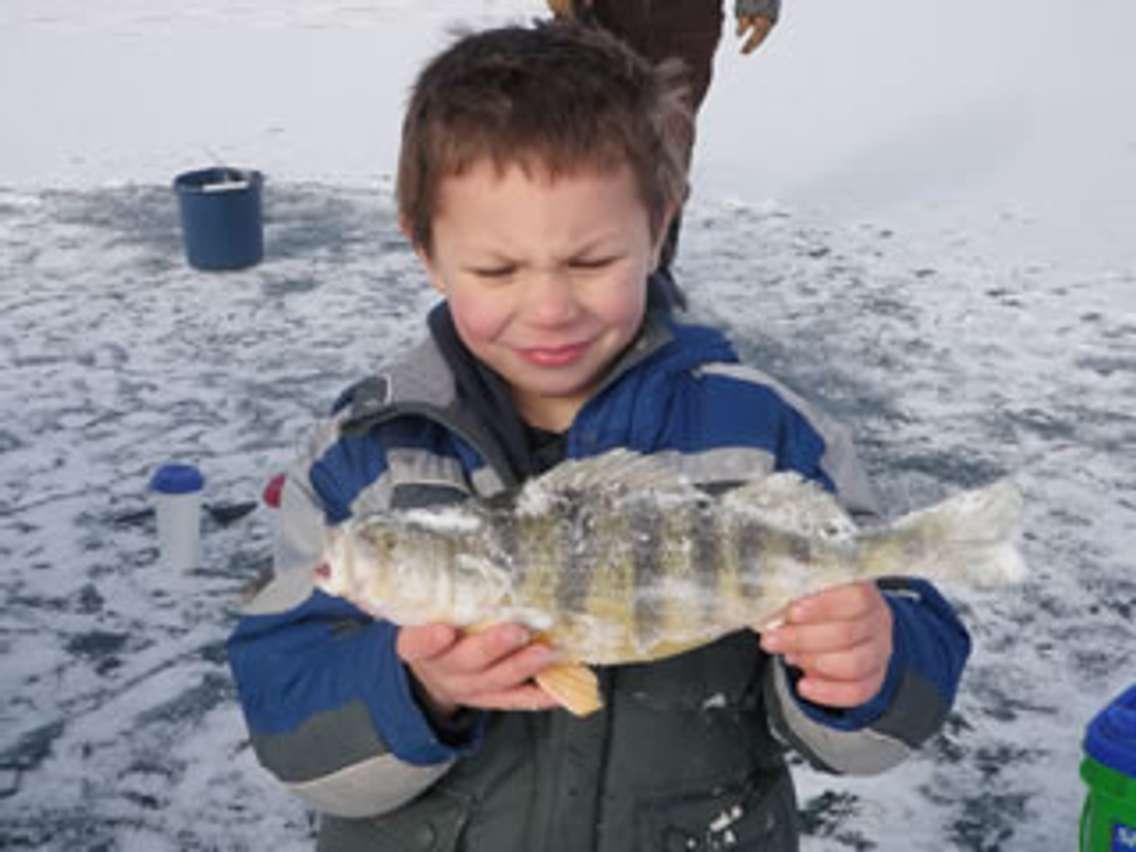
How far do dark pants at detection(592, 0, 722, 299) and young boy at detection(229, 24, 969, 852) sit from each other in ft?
10.4

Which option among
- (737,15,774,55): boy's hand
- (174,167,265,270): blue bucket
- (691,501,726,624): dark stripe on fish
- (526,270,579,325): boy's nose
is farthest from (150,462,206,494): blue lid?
(737,15,774,55): boy's hand

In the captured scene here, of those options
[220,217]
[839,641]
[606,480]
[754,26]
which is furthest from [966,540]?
[220,217]

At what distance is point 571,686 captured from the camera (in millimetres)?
1712

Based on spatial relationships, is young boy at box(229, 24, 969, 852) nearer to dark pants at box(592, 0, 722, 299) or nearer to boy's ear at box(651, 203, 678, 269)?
boy's ear at box(651, 203, 678, 269)

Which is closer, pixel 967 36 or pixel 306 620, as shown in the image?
pixel 306 620

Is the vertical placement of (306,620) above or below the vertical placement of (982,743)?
above

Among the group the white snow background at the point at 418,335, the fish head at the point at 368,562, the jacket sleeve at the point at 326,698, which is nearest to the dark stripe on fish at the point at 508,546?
the fish head at the point at 368,562

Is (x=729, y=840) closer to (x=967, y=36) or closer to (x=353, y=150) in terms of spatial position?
(x=353, y=150)

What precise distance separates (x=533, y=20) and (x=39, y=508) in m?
3.23

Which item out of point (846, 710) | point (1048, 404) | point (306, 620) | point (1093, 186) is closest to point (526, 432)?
point (306, 620)

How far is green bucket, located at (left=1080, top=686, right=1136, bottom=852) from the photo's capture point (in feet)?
8.20

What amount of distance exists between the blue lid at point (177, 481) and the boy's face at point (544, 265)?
2544mm

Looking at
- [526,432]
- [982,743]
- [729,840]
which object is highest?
[526,432]

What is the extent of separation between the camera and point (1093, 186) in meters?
9.47
